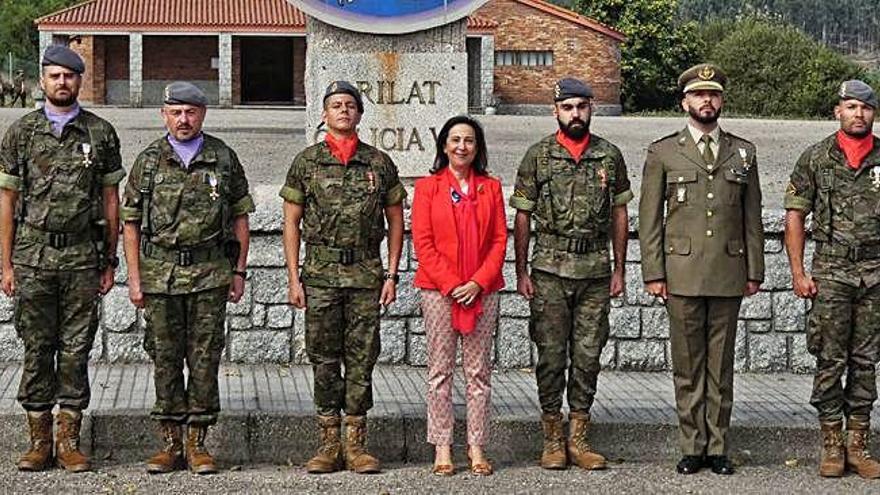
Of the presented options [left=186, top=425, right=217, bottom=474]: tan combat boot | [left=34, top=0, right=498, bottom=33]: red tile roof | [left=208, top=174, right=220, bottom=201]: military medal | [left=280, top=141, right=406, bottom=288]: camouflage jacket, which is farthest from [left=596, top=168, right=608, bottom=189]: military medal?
[left=34, top=0, right=498, bottom=33]: red tile roof

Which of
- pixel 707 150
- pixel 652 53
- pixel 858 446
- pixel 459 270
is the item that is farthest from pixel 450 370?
pixel 652 53

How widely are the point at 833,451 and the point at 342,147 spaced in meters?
2.70

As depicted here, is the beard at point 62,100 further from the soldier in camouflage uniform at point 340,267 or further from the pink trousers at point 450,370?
the pink trousers at point 450,370

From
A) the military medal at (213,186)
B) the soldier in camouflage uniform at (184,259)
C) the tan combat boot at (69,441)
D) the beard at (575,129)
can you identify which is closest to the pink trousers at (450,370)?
the beard at (575,129)

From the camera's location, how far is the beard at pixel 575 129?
689 centimetres

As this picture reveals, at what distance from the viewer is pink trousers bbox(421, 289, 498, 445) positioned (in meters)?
6.79

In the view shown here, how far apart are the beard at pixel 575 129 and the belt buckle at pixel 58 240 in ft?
7.66

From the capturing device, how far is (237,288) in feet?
22.3

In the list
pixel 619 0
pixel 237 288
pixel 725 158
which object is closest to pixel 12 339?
pixel 237 288

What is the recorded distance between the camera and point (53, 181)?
6605mm

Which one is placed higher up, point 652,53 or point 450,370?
point 652,53

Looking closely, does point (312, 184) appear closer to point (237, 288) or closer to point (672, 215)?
point (237, 288)

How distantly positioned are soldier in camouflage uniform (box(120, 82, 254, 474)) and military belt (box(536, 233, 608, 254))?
1.43 m

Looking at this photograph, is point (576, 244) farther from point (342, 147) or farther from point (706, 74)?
point (342, 147)
